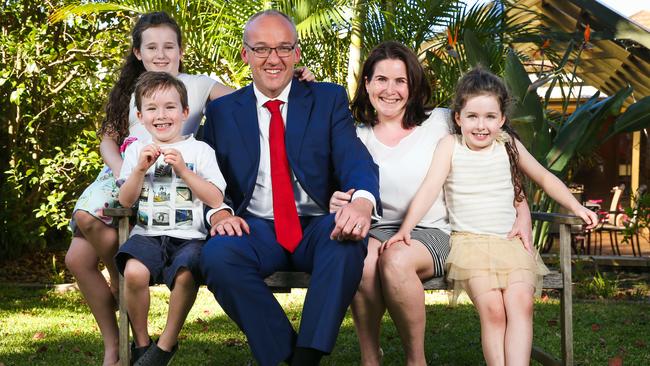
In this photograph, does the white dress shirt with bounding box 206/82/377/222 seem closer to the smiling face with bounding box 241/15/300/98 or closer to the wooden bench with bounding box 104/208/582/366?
the smiling face with bounding box 241/15/300/98

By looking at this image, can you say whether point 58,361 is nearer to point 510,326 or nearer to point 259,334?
point 259,334

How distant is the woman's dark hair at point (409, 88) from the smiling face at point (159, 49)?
2.98 ft

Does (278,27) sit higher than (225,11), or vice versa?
(225,11)

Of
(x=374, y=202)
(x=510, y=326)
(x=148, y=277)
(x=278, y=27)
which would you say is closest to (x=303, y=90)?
(x=278, y=27)

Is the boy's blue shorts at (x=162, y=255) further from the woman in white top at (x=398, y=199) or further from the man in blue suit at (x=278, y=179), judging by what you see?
the woman in white top at (x=398, y=199)

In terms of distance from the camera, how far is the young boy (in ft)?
12.3

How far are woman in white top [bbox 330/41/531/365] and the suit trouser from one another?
0.23m

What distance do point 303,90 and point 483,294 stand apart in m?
1.23

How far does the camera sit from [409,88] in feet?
13.9

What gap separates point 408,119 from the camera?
4.30 m

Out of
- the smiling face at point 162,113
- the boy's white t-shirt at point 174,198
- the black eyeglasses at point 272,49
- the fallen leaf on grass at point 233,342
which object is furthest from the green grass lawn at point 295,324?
the black eyeglasses at point 272,49

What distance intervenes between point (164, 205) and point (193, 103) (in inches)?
30.7

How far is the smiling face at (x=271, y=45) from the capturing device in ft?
13.2

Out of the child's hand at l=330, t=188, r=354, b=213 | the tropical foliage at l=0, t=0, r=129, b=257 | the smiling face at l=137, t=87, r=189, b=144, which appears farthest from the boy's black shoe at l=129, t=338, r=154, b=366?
the tropical foliage at l=0, t=0, r=129, b=257
